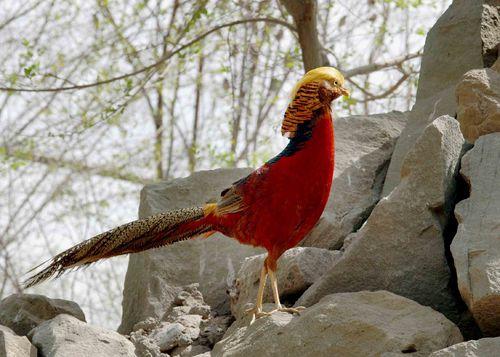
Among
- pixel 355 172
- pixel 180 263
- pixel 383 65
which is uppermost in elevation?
pixel 383 65

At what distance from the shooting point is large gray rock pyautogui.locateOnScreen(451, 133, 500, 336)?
12.4 ft

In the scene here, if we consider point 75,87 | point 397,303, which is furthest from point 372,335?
point 75,87

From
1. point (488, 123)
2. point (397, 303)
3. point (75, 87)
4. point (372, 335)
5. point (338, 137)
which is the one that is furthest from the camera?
point (75, 87)

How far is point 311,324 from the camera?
4.07m

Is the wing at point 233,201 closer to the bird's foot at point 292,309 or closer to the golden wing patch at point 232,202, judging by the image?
the golden wing patch at point 232,202

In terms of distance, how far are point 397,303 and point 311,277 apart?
3.44ft

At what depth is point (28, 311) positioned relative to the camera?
17.9 feet

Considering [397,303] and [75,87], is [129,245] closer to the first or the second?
[397,303]

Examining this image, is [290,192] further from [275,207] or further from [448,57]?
[448,57]

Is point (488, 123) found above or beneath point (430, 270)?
above

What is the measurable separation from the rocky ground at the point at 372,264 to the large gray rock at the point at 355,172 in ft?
0.04

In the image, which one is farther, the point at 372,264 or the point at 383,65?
the point at 383,65

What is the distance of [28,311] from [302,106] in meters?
2.23

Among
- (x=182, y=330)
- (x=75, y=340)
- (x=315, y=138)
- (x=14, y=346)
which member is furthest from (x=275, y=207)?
(x=14, y=346)
